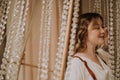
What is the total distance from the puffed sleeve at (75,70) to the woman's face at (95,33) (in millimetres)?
149

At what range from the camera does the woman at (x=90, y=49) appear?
1.23 meters

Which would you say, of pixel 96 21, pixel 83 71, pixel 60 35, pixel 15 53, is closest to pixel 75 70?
pixel 83 71

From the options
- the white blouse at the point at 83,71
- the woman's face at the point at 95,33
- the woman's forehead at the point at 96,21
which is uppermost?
→ the woman's forehead at the point at 96,21

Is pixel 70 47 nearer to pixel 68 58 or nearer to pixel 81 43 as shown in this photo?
pixel 68 58

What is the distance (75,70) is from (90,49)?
207 mm

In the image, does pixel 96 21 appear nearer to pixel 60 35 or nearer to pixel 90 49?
pixel 90 49

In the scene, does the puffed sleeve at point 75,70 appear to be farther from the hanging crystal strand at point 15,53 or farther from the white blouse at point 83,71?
the hanging crystal strand at point 15,53

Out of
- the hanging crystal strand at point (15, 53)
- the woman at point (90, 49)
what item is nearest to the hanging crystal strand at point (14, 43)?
the hanging crystal strand at point (15, 53)

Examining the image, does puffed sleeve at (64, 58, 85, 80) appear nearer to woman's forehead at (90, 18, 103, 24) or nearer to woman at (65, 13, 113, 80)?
woman at (65, 13, 113, 80)

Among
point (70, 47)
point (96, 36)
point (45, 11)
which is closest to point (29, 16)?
point (45, 11)

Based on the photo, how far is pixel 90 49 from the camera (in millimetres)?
1371

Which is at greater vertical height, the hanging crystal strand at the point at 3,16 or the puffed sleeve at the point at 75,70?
the hanging crystal strand at the point at 3,16

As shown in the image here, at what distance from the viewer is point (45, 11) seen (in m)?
1.63

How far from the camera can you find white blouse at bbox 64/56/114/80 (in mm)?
1184
